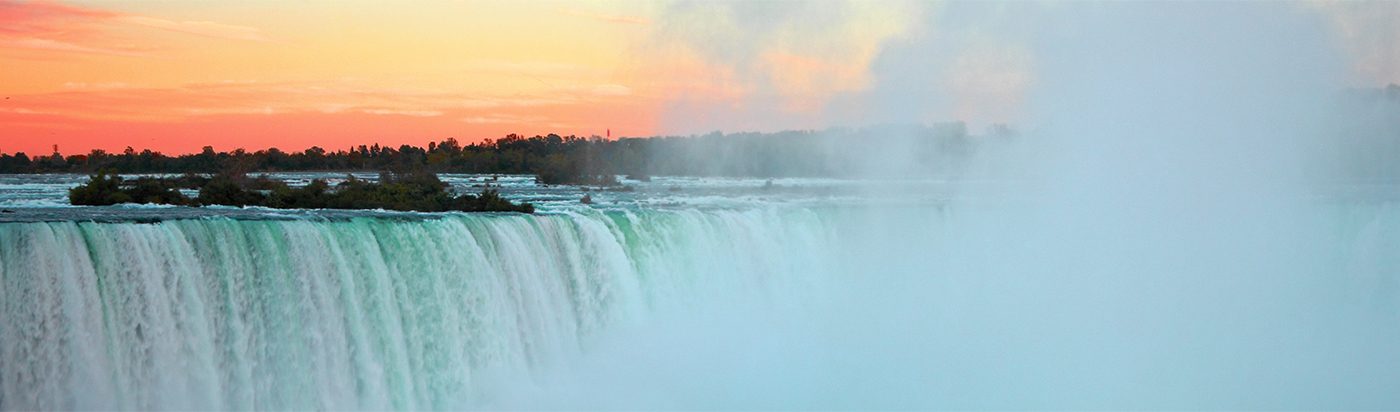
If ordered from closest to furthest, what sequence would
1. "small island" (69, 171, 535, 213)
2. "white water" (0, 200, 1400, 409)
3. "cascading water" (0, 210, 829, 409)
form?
"cascading water" (0, 210, 829, 409) → "white water" (0, 200, 1400, 409) → "small island" (69, 171, 535, 213)

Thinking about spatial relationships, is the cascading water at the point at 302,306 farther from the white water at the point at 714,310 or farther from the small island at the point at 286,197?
the small island at the point at 286,197

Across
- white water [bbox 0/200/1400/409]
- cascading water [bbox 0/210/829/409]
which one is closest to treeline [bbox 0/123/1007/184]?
white water [bbox 0/200/1400/409]

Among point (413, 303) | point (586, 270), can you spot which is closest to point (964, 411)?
point (586, 270)

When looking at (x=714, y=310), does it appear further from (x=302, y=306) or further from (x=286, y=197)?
(x=302, y=306)

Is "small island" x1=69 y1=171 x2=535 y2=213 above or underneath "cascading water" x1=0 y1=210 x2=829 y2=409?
above

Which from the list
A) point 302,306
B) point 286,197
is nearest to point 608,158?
point 286,197

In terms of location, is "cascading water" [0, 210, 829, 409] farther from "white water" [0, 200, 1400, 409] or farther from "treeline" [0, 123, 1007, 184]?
"treeline" [0, 123, 1007, 184]
